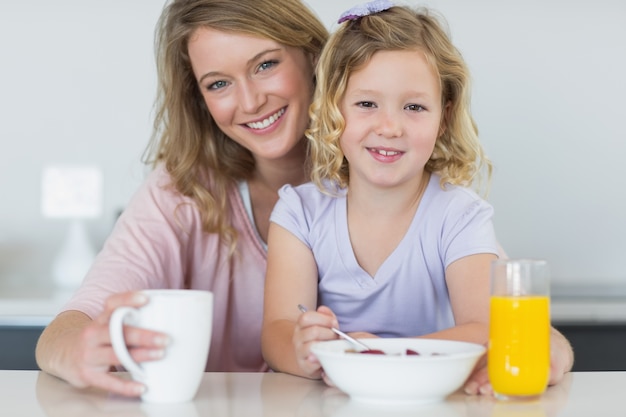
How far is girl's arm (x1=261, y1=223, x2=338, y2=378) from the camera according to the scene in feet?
4.03

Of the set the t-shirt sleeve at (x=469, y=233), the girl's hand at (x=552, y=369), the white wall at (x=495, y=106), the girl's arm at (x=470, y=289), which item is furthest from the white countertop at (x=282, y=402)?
the white wall at (x=495, y=106)

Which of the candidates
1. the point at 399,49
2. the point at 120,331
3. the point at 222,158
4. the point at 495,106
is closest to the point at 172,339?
the point at 120,331

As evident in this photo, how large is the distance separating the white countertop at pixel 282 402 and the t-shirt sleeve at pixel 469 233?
340mm

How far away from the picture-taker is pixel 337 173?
171cm

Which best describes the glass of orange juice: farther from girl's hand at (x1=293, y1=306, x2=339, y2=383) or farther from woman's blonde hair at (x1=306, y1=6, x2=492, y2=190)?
woman's blonde hair at (x1=306, y1=6, x2=492, y2=190)

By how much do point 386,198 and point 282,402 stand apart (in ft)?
2.17

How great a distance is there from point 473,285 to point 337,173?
356mm

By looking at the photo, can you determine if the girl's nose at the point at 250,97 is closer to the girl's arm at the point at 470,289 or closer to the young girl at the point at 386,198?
the young girl at the point at 386,198

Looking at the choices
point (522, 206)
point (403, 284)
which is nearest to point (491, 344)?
point (403, 284)

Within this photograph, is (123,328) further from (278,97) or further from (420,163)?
(278,97)

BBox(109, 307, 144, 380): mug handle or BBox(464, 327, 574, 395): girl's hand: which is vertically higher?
BBox(109, 307, 144, 380): mug handle

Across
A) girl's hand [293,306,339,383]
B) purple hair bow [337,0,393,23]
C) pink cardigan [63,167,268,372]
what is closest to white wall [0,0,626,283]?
pink cardigan [63,167,268,372]

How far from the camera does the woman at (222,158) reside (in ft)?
5.83

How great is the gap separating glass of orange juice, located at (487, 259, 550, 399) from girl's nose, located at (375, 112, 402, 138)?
495 mm
